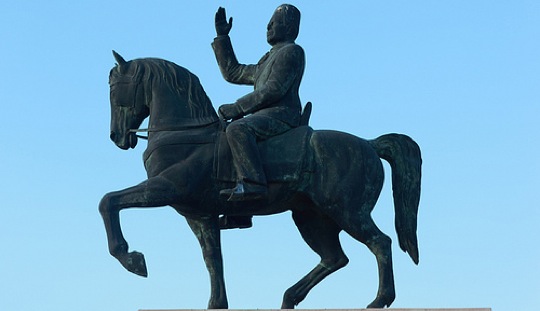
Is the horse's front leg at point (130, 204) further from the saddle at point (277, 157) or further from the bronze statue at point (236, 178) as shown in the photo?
the saddle at point (277, 157)

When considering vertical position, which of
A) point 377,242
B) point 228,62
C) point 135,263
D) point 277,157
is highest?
point 228,62

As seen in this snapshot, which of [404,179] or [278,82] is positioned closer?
[278,82]

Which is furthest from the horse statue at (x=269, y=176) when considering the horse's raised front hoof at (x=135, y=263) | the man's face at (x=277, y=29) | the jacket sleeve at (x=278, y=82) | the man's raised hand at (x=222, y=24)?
the man's face at (x=277, y=29)

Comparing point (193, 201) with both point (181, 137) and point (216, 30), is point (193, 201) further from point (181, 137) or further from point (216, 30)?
point (216, 30)

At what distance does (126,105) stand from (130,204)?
1.62 m

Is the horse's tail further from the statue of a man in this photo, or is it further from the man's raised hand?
the man's raised hand

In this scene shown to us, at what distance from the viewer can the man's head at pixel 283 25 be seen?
15680mm

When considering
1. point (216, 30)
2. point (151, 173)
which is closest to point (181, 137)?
point (151, 173)

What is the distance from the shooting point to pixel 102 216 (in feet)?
46.7

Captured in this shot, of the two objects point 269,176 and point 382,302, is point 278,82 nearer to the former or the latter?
point 269,176

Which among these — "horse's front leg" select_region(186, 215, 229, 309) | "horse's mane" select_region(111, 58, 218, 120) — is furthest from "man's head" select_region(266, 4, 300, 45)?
"horse's front leg" select_region(186, 215, 229, 309)

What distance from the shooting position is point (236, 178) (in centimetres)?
1462

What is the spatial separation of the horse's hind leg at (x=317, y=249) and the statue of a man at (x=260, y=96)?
113cm

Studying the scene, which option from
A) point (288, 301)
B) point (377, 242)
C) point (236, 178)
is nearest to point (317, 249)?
point (288, 301)
